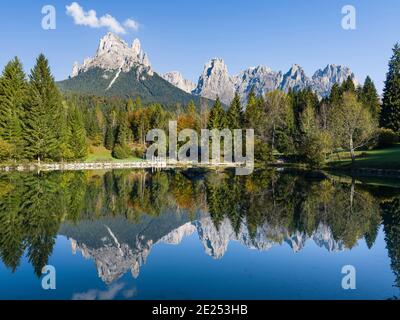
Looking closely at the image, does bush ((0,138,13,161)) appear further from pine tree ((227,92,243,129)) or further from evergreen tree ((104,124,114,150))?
pine tree ((227,92,243,129))

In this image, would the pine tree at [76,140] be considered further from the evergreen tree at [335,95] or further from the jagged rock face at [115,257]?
the jagged rock face at [115,257]

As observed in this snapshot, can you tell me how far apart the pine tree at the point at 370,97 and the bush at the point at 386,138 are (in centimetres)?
1243

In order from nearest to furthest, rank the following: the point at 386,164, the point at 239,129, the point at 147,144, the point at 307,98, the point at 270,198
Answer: the point at 270,198, the point at 386,164, the point at 239,129, the point at 307,98, the point at 147,144

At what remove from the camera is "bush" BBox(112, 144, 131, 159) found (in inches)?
3356

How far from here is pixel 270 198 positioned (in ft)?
81.9

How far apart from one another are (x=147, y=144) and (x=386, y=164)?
6441 cm

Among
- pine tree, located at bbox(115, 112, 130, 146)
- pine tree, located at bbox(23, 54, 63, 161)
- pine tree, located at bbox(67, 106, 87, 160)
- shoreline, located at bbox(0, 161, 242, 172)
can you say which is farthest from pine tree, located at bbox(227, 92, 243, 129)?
pine tree, located at bbox(23, 54, 63, 161)

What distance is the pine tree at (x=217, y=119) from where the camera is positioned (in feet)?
251

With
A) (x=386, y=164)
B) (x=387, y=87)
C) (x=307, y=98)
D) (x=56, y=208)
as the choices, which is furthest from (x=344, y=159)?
(x=56, y=208)

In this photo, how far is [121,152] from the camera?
85.3m

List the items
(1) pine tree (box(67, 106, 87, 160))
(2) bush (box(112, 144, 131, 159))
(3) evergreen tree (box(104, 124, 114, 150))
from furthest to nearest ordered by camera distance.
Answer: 1. (3) evergreen tree (box(104, 124, 114, 150))
2. (2) bush (box(112, 144, 131, 159))
3. (1) pine tree (box(67, 106, 87, 160))

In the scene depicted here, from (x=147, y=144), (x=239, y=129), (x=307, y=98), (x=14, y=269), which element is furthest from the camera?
(x=147, y=144)

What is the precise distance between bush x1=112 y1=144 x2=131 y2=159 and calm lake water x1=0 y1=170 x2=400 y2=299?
197ft
